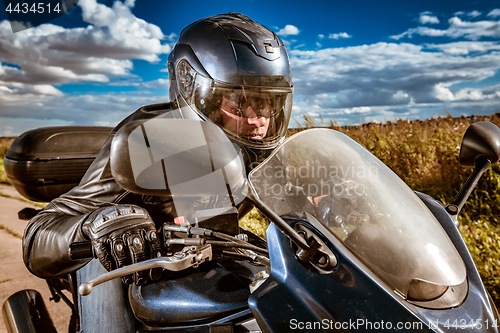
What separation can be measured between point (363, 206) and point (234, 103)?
1266 millimetres

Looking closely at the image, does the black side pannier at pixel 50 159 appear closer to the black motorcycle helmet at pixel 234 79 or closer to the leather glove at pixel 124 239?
the black motorcycle helmet at pixel 234 79

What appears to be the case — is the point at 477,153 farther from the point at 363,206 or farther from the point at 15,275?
the point at 15,275

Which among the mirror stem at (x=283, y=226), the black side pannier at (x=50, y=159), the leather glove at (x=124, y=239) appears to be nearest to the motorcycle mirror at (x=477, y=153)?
the mirror stem at (x=283, y=226)

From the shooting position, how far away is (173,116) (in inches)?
83.4

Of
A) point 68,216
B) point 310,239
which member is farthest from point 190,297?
point 68,216

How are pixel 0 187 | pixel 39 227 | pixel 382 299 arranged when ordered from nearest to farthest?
1. pixel 382 299
2. pixel 39 227
3. pixel 0 187

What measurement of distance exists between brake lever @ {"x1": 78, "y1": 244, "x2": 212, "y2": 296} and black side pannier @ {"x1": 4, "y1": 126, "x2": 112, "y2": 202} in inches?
60.2

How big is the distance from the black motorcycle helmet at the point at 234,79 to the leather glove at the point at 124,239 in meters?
0.94

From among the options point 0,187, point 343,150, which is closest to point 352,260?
point 343,150

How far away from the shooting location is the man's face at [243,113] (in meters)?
2.04

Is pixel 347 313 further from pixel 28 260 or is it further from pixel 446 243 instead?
pixel 28 260

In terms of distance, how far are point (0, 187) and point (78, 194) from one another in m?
9.21

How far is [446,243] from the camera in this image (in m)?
0.93

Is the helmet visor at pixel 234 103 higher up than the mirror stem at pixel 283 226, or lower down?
higher up
